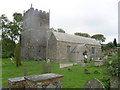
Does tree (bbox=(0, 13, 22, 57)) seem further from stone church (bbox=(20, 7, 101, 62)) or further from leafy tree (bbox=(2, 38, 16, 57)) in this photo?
stone church (bbox=(20, 7, 101, 62))

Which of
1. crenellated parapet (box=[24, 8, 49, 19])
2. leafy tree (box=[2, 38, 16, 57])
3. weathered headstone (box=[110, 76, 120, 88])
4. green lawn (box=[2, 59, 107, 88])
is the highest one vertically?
crenellated parapet (box=[24, 8, 49, 19])

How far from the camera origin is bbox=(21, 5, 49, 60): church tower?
2878 centimetres

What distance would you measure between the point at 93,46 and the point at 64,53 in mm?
11810

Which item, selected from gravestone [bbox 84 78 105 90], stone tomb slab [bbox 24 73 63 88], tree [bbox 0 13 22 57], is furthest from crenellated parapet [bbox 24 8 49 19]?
gravestone [bbox 84 78 105 90]

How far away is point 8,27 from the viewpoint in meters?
35.1

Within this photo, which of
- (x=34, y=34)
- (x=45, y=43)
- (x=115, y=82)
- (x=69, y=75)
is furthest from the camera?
(x=45, y=43)

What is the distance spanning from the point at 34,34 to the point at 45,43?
3756mm

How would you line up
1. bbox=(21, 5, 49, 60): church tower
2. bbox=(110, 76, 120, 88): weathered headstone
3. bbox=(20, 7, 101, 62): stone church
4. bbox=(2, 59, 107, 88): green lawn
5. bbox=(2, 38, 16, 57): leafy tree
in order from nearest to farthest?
bbox=(110, 76, 120, 88): weathered headstone < bbox=(2, 59, 107, 88): green lawn < bbox=(20, 7, 101, 62): stone church < bbox=(21, 5, 49, 60): church tower < bbox=(2, 38, 16, 57): leafy tree

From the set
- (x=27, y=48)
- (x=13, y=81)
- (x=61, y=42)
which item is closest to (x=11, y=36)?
(x=27, y=48)

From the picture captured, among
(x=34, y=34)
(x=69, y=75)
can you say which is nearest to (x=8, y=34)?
(x=34, y=34)

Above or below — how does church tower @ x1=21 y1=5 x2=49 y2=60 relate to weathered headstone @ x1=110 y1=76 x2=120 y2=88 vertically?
above

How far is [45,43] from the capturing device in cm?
3017

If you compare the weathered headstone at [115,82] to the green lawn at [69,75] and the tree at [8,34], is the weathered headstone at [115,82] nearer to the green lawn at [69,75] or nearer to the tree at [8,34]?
the green lawn at [69,75]

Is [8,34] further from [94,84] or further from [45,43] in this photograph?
[94,84]
